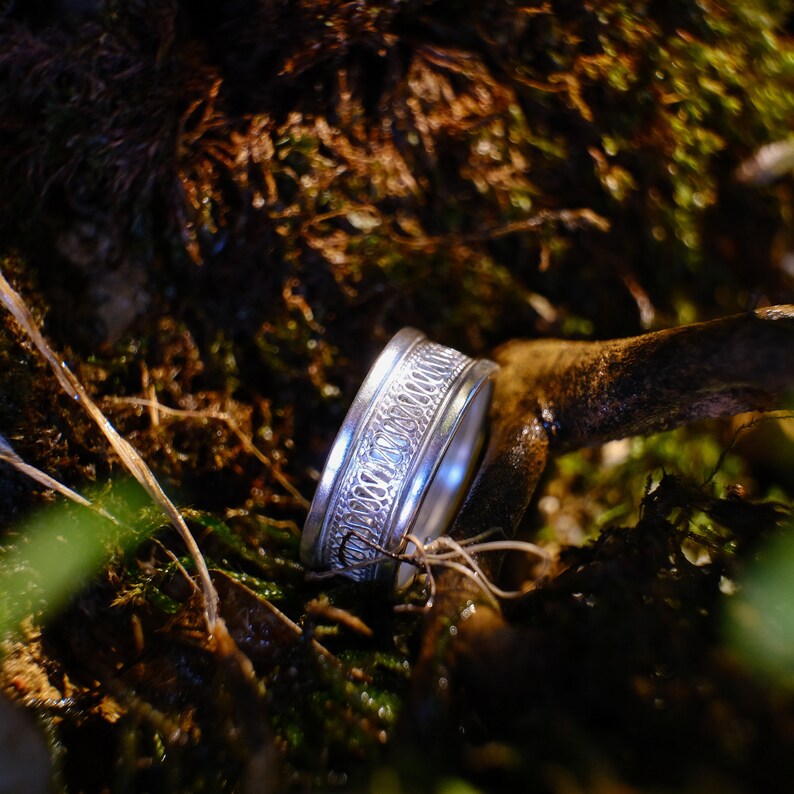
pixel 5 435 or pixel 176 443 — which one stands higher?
pixel 5 435

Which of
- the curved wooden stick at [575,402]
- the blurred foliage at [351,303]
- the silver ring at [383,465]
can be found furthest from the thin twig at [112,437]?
the curved wooden stick at [575,402]

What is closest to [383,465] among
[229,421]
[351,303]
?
[229,421]

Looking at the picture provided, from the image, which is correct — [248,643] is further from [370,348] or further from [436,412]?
[370,348]

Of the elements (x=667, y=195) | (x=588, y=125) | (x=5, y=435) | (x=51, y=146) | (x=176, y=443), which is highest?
(x=51, y=146)

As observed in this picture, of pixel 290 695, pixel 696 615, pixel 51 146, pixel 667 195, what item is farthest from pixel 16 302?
pixel 667 195

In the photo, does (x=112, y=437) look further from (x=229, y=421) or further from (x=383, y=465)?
(x=383, y=465)

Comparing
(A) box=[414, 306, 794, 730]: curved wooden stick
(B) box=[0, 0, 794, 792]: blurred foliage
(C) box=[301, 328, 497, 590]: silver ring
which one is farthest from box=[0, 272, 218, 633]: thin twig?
(A) box=[414, 306, 794, 730]: curved wooden stick
